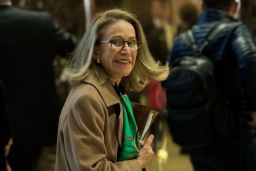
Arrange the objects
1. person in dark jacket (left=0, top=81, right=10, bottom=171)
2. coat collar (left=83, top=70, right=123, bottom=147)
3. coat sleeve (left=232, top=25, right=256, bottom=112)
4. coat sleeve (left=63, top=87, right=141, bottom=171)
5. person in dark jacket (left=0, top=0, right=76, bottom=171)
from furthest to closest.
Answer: person in dark jacket (left=0, top=0, right=76, bottom=171) < person in dark jacket (left=0, top=81, right=10, bottom=171) < coat sleeve (left=232, top=25, right=256, bottom=112) < coat collar (left=83, top=70, right=123, bottom=147) < coat sleeve (left=63, top=87, right=141, bottom=171)

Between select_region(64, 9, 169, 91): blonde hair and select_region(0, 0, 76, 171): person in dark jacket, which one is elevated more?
select_region(64, 9, 169, 91): blonde hair

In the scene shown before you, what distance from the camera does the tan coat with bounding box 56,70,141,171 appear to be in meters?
1.72

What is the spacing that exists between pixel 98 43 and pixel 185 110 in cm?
122

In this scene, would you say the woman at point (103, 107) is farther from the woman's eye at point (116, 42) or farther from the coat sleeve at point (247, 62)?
the coat sleeve at point (247, 62)

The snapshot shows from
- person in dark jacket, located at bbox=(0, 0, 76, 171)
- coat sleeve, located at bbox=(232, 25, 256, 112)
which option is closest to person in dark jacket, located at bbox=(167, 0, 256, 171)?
coat sleeve, located at bbox=(232, 25, 256, 112)

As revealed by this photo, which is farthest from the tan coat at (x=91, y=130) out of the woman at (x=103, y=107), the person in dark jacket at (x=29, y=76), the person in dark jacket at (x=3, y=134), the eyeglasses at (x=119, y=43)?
the person in dark jacket at (x=29, y=76)

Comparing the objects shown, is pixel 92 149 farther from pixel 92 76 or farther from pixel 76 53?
pixel 76 53

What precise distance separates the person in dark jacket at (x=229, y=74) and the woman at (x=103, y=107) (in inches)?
39.6

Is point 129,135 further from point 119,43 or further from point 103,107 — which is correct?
point 119,43

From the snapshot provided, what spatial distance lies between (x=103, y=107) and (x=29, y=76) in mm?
1589

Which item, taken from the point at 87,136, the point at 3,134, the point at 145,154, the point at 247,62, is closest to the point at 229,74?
the point at 247,62

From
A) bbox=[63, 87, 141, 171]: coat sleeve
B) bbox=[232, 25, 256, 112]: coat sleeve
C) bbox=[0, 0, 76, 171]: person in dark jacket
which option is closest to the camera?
bbox=[63, 87, 141, 171]: coat sleeve

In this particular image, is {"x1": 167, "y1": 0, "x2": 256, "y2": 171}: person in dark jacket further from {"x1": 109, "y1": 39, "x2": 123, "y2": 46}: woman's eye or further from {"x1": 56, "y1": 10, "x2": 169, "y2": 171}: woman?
{"x1": 109, "y1": 39, "x2": 123, "y2": 46}: woman's eye

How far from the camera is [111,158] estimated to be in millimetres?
1822
